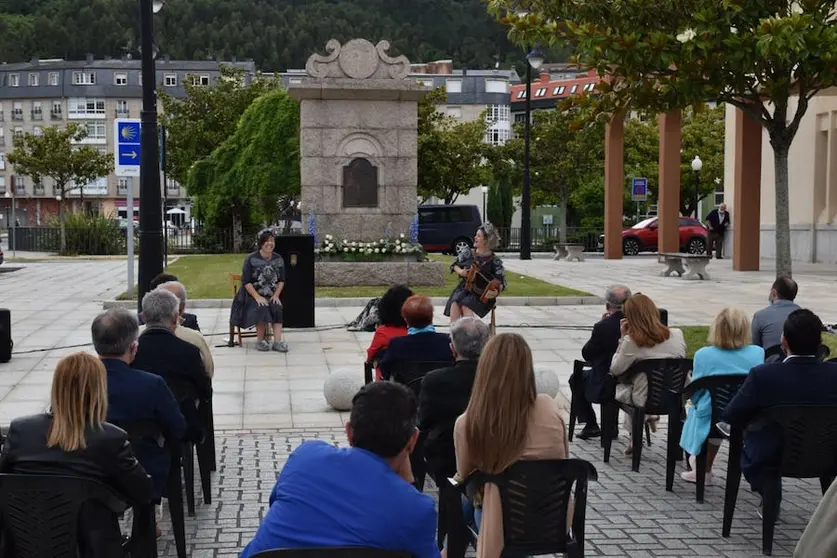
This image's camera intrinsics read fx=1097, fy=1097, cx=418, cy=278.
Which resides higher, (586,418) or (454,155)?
(454,155)

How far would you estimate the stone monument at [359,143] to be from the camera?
71.2 ft

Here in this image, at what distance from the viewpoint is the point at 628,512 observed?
672 centimetres

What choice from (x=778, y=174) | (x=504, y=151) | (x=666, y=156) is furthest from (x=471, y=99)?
(x=778, y=174)

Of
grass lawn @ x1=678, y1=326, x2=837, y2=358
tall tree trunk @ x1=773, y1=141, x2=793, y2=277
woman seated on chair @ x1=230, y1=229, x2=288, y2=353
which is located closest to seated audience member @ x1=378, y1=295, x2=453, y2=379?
grass lawn @ x1=678, y1=326, x2=837, y2=358

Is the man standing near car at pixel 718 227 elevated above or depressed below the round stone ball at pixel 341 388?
above

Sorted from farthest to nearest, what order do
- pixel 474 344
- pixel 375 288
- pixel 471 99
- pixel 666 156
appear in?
pixel 471 99 < pixel 666 156 < pixel 375 288 < pixel 474 344

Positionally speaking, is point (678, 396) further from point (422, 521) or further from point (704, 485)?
point (422, 521)

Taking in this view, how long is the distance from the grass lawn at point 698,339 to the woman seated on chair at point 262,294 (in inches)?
197

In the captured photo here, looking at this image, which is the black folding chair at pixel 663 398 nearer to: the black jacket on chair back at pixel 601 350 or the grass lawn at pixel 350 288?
the black jacket on chair back at pixel 601 350

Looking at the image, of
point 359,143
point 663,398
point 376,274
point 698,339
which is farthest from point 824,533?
point 359,143

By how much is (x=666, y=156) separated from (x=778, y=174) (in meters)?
21.3

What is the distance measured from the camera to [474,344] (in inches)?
221

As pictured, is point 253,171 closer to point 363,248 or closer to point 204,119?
point 204,119

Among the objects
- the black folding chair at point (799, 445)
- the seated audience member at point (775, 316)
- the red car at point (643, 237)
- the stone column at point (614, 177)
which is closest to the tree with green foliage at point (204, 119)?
the red car at point (643, 237)
